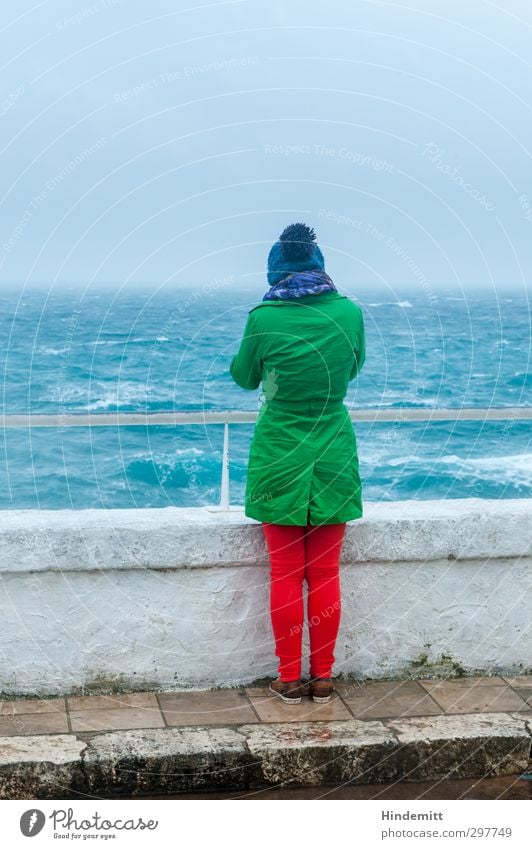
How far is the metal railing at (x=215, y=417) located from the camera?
4.38 m

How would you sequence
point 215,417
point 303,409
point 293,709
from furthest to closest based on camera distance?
1. point 215,417
2. point 293,709
3. point 303,409

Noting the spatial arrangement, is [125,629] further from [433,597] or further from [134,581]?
[433,597]

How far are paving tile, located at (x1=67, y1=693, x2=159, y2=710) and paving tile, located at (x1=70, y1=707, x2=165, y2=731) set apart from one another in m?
0.04

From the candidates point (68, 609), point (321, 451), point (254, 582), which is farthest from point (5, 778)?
point (321, 451)

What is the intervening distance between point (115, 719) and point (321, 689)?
0.81 m

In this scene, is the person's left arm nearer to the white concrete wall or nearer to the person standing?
the person standing

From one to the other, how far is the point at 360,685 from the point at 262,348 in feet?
4.80

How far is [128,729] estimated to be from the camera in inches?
163

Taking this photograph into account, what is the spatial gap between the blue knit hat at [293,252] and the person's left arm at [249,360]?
7.9 inches

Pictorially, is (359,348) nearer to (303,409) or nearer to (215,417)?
(303,409)

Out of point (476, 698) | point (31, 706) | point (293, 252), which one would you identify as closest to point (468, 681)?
point (476, 698)

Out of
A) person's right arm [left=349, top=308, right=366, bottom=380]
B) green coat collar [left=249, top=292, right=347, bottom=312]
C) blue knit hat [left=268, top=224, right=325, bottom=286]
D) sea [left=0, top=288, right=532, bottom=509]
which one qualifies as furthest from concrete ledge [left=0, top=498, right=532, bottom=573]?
sea [left=0, top=288, right=532, bottom=509]

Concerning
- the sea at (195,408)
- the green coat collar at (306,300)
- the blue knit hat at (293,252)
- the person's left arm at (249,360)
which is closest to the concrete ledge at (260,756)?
the person's left arm at (249,360)

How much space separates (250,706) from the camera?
444cm
